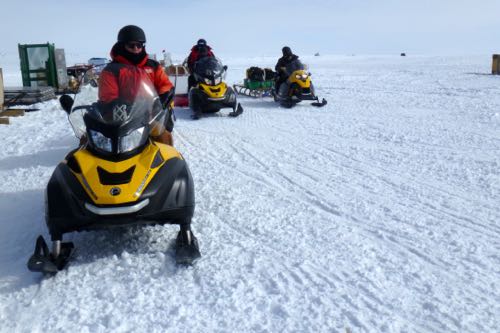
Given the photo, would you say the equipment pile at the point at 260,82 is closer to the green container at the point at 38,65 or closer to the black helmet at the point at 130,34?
the green container at the point at 38,65

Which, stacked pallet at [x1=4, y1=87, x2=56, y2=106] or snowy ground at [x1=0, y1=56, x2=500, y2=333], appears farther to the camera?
stacked pallet at [x1=4, y1=87, x2=56, y2=106]

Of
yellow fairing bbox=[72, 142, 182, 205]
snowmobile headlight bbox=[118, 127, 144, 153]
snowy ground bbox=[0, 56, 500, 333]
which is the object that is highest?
snowmobile headlight bbox=[118, 127, 144, 153]

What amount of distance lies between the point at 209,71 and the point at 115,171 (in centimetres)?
669

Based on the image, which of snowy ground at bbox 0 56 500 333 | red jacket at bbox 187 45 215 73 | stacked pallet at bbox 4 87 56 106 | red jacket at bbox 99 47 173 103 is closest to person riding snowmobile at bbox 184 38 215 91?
red jacket at bbox 187 45 215 73

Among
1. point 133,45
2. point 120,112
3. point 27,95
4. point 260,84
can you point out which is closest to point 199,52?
point 260,84

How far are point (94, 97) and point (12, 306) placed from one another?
6.51 ft

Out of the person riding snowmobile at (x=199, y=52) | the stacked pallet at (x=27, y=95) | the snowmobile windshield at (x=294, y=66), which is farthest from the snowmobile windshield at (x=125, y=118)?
the stacked pallet at (x=27, y=95)

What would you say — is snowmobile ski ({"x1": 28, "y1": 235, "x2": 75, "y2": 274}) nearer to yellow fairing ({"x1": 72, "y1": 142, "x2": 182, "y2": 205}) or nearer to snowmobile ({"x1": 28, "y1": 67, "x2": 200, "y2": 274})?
snowmobile ({"x1": 28, "y1": 67, "x2": 200, "y2": 274})

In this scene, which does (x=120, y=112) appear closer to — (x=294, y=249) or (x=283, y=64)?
(x=294, y=249)

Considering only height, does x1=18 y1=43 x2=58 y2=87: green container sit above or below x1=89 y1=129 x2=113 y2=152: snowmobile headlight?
above

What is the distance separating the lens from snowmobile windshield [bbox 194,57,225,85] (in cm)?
934

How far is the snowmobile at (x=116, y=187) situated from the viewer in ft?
9.41

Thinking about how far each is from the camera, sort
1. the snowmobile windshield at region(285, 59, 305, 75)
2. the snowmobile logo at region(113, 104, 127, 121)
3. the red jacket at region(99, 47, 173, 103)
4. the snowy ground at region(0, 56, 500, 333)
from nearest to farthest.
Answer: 1. the snowy ground at region(0, 56, 500, 333)
2. the snowmobile logo at region(113, 104, 127, 121)
3. the red jacket at region(99, 47, 173, 103)
4. the snowmobile windshield at region(285, 59, 305, 75)

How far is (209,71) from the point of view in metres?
9.32
